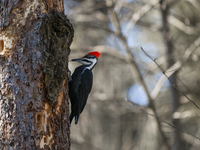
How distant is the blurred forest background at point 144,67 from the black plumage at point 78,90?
155cm

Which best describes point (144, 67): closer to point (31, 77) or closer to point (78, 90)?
point (78, 90)

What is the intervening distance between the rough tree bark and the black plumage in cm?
95

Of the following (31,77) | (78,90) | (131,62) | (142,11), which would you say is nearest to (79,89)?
(78,90)

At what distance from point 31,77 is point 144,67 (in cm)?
439

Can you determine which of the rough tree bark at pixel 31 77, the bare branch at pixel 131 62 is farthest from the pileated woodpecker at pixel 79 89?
the bare branch at pixel 131 62

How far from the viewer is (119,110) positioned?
7730 millimetres

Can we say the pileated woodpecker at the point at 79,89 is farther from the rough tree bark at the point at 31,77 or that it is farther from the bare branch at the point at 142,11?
the bare branch at the point at 142,11

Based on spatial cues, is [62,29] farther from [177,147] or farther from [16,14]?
[177,147]

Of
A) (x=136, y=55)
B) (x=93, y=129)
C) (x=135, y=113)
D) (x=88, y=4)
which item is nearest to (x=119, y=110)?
(x=135, y=113)

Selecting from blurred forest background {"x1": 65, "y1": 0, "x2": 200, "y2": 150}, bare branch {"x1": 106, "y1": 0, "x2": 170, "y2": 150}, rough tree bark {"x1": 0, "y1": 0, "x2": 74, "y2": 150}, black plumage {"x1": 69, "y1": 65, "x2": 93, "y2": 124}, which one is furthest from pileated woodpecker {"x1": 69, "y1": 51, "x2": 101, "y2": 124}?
bare branch {"x1": 106, "y1": 0, "x2": 170, "y2": 150}

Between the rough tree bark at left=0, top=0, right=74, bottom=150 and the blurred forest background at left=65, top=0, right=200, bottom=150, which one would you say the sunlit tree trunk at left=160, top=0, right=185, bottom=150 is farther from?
the rough tree bark at left=0, top=0, right=74, bottom=150

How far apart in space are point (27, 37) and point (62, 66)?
0.36 meters

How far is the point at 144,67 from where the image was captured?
5.76 metres

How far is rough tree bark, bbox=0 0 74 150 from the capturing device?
5.32ft
